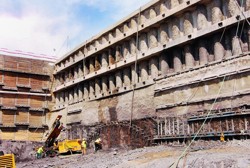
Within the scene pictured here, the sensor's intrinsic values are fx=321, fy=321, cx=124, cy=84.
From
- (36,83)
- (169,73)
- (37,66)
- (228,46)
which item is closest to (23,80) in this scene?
(36,83)

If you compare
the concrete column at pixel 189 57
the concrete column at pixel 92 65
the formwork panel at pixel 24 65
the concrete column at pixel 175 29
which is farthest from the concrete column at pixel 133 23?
the formwork panel at pixel 24 65

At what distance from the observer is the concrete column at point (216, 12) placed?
40.7 feet

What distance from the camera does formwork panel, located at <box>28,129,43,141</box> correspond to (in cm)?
2440

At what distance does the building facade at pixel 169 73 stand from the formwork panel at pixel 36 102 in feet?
16.3

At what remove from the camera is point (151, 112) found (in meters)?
14.9

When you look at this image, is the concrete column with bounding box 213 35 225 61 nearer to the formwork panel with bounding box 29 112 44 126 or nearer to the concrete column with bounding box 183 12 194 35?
the concrete column with bounding box 183 12 194 35

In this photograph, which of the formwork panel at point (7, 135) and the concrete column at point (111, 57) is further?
the formwork panel at point (7, 135)

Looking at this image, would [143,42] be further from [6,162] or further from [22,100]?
[22,100]

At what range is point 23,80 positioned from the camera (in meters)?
24.7

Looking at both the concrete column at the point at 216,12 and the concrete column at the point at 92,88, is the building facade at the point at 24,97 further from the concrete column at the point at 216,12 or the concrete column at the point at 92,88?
the concrete column at the point at 216,12

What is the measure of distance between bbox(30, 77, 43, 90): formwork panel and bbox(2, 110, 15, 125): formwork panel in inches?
105

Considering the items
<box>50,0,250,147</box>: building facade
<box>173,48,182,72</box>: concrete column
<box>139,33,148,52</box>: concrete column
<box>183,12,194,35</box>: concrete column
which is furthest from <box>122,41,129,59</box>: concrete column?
<box>183,12,194,35</box>: concrete column

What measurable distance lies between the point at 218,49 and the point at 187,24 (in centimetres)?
216

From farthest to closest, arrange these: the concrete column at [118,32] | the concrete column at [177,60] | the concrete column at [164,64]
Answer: the concrete column at [118,32], the concrete column at [164,64], the concrete column at [177,60]
